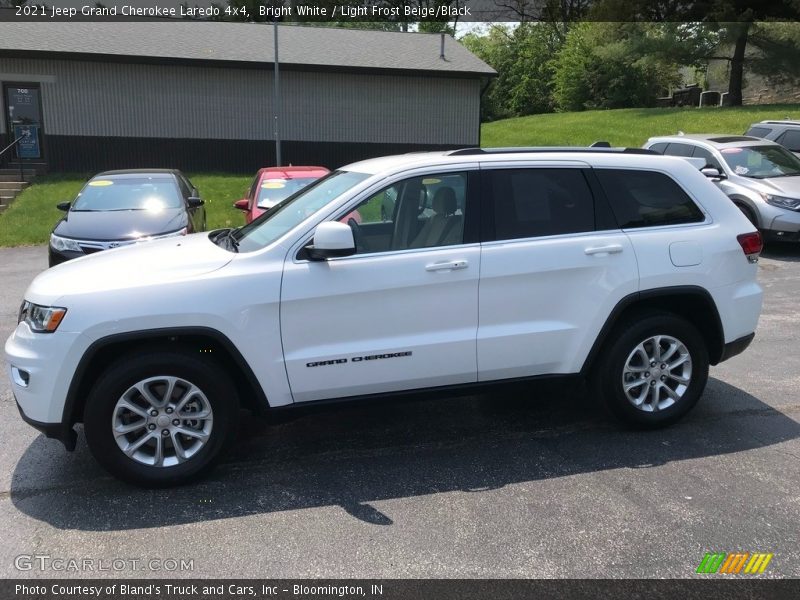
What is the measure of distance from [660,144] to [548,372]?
418 inches

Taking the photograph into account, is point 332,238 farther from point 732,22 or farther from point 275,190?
point 732,22

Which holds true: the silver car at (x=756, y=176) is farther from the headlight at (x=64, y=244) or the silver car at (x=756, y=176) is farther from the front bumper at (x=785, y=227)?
the headlight at (x=64, y=244)

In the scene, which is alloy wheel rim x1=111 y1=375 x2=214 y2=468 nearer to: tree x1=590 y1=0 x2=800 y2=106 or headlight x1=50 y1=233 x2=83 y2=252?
headlight x1=50 y1=233 x2=83 y2=252

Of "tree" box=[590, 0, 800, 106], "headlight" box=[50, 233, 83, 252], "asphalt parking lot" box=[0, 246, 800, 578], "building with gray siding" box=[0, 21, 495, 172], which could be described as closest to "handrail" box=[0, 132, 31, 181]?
"building with gray siding" box=[0, 21, 495, 172]

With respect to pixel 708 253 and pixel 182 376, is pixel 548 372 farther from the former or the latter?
pixel 182 376

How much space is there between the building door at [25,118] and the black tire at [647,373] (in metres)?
20.2

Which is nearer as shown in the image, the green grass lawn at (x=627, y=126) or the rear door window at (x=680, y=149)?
the rear door window at (x=680, y=149)

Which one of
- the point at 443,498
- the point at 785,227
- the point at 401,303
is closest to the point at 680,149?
the point at 785,227

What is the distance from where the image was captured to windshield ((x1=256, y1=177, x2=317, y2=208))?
10039mm

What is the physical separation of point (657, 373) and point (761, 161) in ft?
29.7

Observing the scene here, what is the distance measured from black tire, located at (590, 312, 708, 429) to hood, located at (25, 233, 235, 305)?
248cm

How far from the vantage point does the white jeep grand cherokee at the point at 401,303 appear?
3924 millimetres

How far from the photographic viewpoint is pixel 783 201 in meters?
11.0
